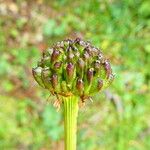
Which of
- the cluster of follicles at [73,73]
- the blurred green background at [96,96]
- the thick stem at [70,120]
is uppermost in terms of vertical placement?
the blurred green background at [96,96]

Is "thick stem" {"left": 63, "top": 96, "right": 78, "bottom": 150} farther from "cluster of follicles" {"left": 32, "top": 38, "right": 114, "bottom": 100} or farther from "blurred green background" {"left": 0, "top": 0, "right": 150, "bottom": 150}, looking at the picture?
"blurred green background" {"left": 0, "top": 0, "right": 150, "bottom": 150}

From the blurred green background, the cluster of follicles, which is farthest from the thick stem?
the blurred green background

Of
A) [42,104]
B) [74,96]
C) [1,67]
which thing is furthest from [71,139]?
[1,67]

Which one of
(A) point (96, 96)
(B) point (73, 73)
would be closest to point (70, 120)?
(B) point (73, 73)

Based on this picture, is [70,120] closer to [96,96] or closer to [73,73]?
[73,73]

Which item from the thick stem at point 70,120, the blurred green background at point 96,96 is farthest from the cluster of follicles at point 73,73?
the blurred green background at point 96,96

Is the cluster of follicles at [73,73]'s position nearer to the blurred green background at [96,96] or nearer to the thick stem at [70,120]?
the thick stem at [70,120]

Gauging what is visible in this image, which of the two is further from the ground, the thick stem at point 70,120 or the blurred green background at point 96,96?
the blurred green background at point 96,96
